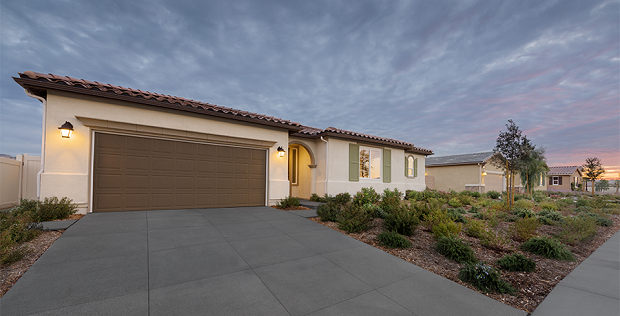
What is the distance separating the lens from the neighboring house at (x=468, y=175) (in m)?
19.7

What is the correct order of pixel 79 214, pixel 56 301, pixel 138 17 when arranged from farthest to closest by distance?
pixel 138 17
pixel 79 214
pixel 56 301

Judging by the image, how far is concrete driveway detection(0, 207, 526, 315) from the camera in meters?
2.38

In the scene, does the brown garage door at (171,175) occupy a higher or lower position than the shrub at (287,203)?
higher

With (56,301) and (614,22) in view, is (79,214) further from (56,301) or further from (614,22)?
(614,22)

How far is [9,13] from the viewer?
680cm

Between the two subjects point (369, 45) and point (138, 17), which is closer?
point (138, 17)

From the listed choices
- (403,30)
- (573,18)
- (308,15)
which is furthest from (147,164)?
(573,18)

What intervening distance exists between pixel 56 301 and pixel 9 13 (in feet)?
32.9

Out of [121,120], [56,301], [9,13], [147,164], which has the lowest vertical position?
[56,301]

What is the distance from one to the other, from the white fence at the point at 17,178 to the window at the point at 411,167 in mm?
18151

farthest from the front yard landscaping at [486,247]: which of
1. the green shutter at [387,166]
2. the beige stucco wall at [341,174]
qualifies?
the green shutter at [387,166]

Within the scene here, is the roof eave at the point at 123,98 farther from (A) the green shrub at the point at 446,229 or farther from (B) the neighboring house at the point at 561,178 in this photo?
(B) the neighboring house at the point at 561,178

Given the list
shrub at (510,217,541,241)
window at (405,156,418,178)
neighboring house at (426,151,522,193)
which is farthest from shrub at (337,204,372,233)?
neighboring house at (426,151,522,193)

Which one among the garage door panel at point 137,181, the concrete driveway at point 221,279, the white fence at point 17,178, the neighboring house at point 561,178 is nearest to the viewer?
the concrete driveway at point 221,279
